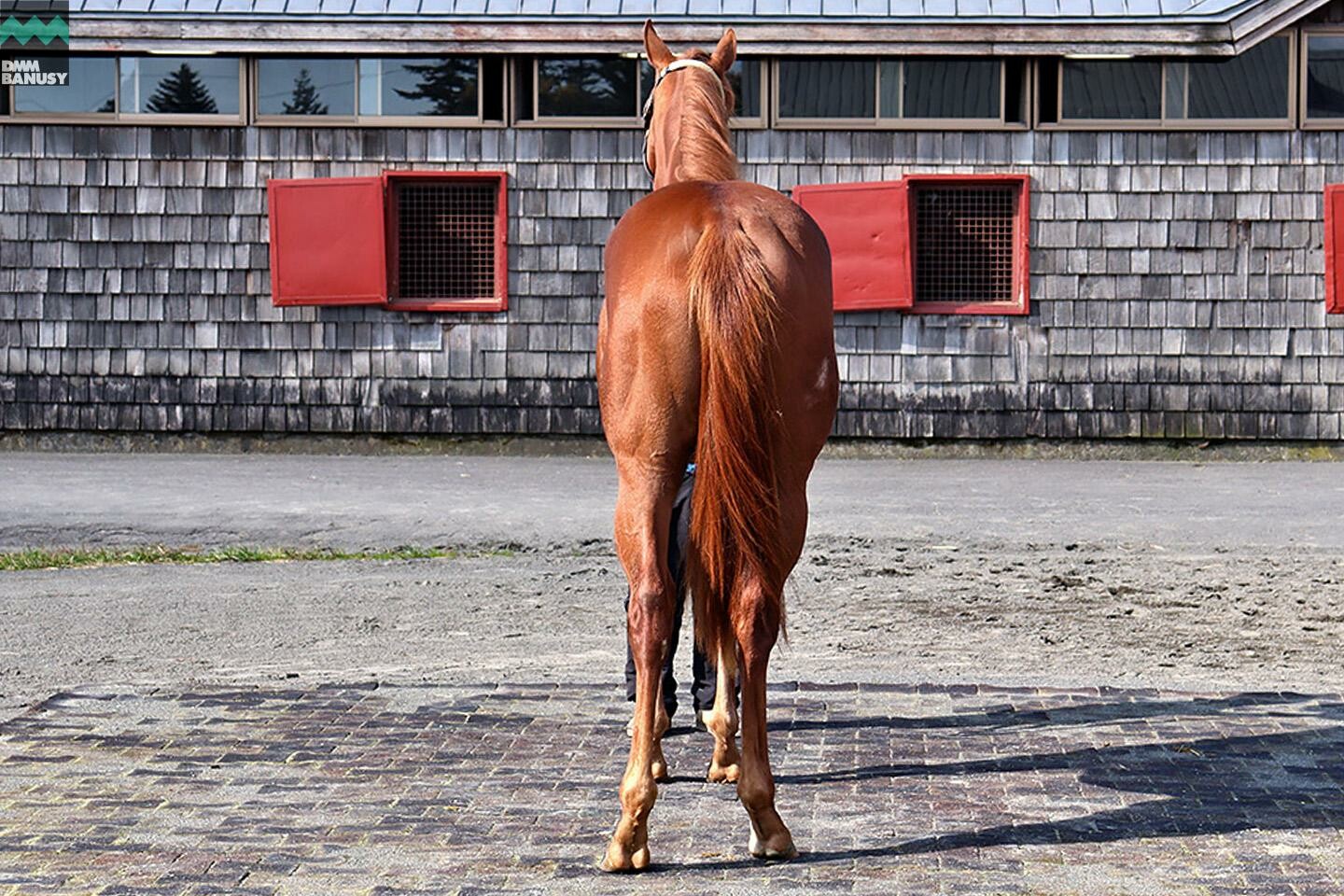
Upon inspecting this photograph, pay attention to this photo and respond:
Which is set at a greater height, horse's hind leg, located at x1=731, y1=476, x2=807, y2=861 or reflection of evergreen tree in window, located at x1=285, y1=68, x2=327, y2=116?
reflection of evergreen tree in window, located at x1=285, y1=68, x2=327, y2=116

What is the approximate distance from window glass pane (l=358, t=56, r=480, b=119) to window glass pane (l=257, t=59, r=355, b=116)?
145mm

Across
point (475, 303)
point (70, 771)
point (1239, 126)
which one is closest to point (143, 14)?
point (475, 303)

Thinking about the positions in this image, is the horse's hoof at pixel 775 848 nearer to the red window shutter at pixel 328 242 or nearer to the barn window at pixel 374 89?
the red window shutter at pixel 328 242

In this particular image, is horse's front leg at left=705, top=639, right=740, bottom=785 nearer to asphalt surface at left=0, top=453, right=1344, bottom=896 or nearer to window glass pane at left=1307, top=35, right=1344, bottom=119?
asphalt surface at left=0, top=453, right=1344, bottom=896

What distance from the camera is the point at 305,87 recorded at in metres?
17.5

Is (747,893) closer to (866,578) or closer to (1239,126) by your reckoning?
(866,578)

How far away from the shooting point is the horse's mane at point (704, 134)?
5.75m

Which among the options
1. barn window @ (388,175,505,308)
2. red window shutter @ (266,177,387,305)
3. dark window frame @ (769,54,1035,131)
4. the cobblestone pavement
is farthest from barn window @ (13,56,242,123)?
the cobblestone pavement

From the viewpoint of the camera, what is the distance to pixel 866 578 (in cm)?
1004

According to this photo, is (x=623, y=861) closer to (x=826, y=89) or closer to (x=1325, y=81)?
(x=826, y=89)

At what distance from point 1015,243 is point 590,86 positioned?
419 cm

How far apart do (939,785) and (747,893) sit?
1344 millimetres

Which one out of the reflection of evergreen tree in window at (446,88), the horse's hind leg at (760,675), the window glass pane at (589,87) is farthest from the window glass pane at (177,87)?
the horse's hind leg at (760,675)

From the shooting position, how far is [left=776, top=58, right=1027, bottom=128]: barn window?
1728 cm
